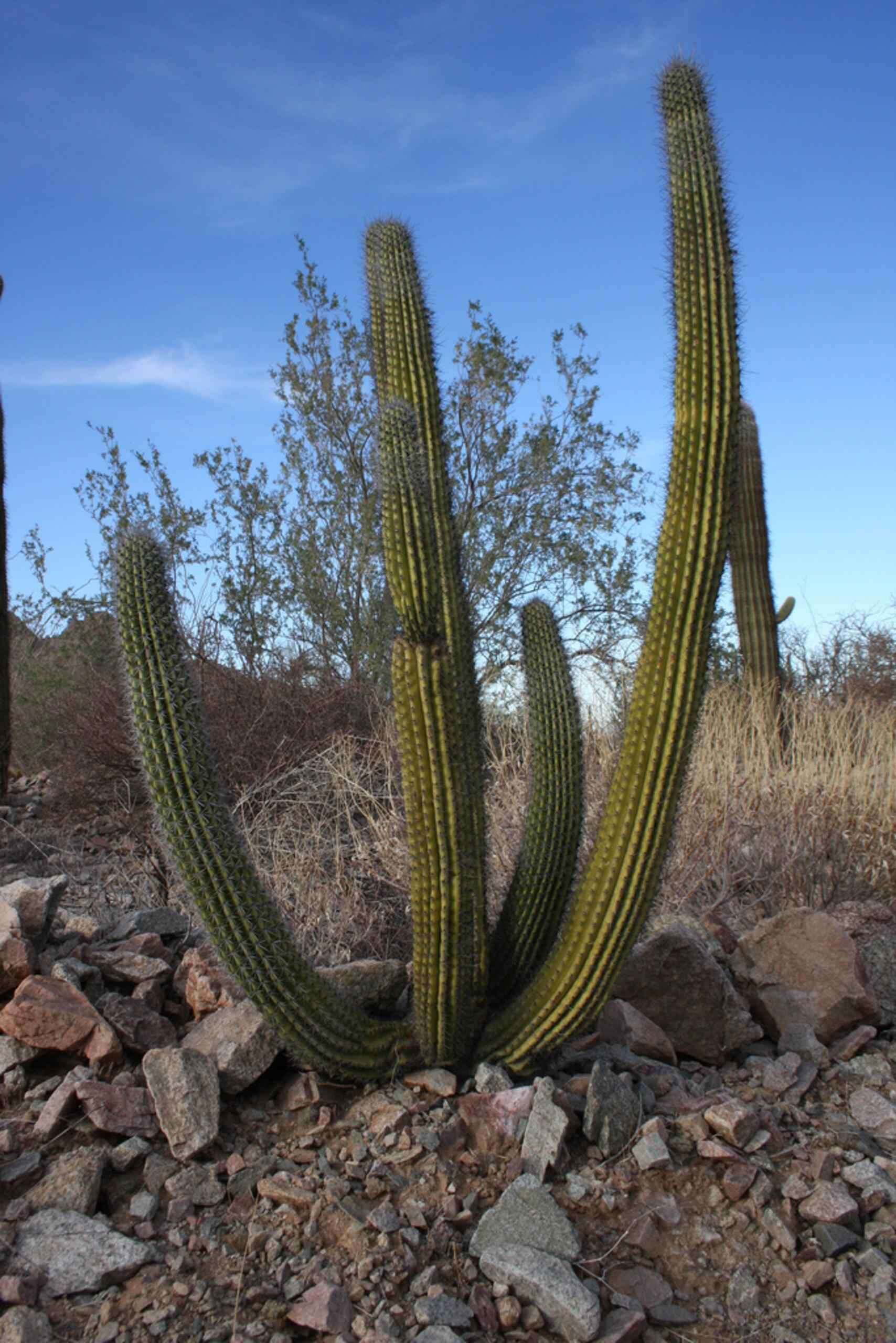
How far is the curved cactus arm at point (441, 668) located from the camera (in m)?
3.44

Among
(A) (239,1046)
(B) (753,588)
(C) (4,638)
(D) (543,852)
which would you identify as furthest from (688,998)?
(B) (753,588)

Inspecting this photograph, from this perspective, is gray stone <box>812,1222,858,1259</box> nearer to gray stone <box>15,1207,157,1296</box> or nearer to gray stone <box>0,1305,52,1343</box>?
gray stone <box>15,1207,157,1296</box>

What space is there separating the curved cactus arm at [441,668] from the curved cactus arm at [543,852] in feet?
0.91

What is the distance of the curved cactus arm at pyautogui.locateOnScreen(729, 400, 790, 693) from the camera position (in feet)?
34.9

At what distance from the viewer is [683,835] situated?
6504 millimetres

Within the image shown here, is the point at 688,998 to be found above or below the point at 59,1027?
below

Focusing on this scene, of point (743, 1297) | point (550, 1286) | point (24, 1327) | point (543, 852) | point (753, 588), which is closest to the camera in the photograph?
point (24, 1327)

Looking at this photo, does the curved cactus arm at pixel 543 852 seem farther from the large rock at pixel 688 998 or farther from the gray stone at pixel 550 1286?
the gray stone at pixel 550 1286

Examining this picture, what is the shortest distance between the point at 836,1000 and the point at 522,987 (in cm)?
146

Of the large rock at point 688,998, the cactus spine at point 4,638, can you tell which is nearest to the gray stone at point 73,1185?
the large rock at point 688,998

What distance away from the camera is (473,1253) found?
2.94m

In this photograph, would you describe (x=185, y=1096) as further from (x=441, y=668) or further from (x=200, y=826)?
(x=441, y=668)

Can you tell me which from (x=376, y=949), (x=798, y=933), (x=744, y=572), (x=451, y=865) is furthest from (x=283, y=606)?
(x=451, y=865)

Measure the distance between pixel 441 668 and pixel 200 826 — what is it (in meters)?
0.88
